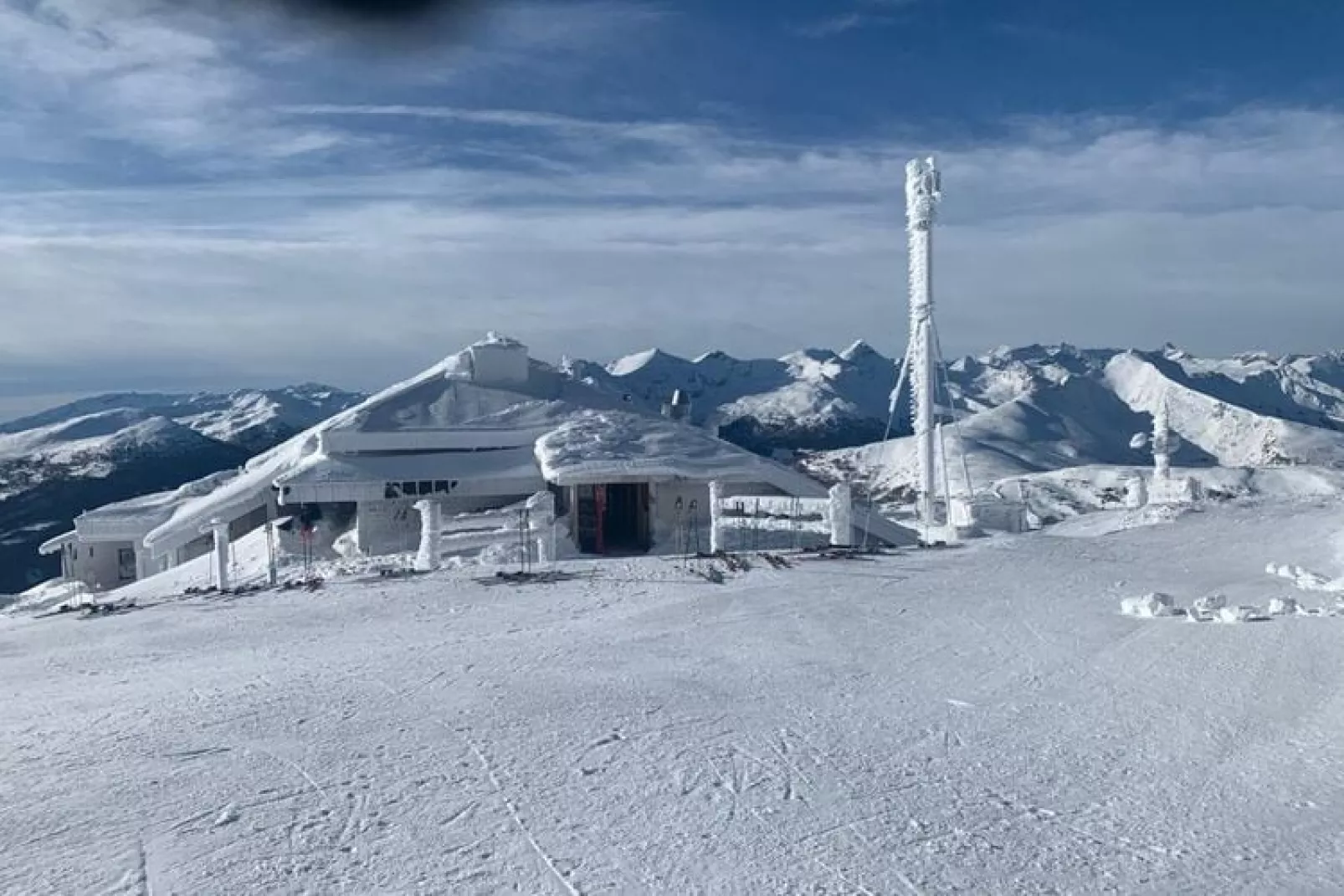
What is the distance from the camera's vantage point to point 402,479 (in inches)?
932

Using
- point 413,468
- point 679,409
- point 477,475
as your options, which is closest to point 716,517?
point 477,475

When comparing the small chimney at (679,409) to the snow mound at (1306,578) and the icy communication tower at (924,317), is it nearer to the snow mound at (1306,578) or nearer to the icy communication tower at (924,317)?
the icy communication tower at (924,317)

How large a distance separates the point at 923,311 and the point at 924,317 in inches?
5.9

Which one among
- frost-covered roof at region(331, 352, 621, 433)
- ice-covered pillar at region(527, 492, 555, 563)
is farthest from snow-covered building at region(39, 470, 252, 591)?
ice-covered pillar at region(527, 492, 555, 563)

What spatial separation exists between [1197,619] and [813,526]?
9.01 metres

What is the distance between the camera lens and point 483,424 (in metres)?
26.8

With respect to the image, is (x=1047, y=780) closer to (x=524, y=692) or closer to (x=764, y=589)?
(x=524, y=692)

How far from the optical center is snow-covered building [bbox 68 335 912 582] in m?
23.0

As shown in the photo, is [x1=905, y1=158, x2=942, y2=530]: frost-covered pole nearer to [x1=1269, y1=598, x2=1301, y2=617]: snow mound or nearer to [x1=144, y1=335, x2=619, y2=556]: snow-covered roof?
[x1=144, y1=335, x2=619, y2=556]: snow-covered roof

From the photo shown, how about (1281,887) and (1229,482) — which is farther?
(1229,482)

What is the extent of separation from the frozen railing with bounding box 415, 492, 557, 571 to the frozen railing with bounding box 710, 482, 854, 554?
3.07 metres

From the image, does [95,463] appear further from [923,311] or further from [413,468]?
[923,311]

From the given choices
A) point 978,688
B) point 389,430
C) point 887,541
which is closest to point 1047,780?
point 978,688

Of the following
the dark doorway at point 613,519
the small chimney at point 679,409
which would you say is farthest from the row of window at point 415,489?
the small chimney at point 679,409
